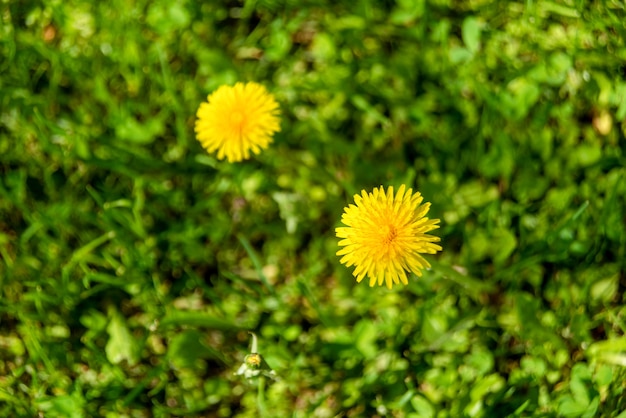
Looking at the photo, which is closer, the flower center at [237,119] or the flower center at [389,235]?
the flower center at [389,235]

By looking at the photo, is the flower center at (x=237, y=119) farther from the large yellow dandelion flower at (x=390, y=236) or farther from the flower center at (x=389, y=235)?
the flower center at (x=389, y=235)

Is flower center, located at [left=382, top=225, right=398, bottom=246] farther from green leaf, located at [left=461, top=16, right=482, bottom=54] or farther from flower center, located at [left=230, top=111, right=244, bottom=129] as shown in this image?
green leaf, located at [left=461, top=16, right=482, bottom=54]

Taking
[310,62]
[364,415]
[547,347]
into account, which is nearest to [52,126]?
[310,62]

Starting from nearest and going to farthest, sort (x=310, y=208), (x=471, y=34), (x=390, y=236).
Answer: (x=390, y=236)
(x=471, y=34)
(x=310, y=208)

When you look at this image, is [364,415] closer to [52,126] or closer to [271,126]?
[271,126]

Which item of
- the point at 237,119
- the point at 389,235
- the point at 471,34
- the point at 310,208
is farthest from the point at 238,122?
the point at 471,34

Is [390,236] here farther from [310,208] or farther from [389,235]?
[310,208]

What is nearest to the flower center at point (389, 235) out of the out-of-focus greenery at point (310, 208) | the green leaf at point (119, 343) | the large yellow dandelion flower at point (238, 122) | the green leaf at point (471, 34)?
the out-of-focus greenery at point (310, 208)
